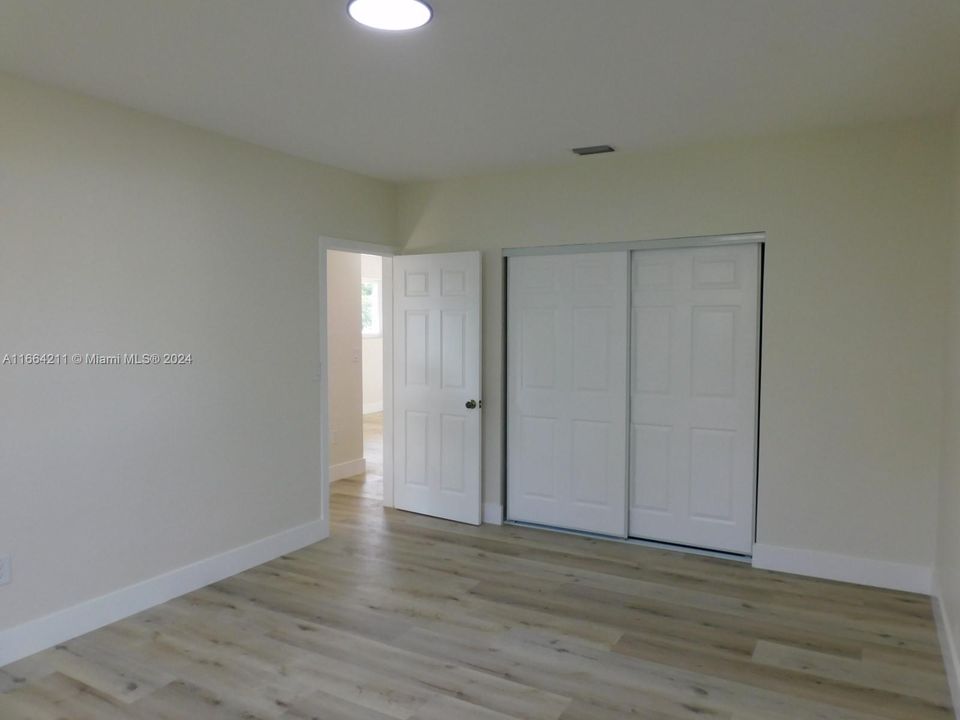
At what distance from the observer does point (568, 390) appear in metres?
4.71

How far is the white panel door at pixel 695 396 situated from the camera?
4133 mm

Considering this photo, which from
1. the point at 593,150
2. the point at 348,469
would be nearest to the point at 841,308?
the point at 593,150

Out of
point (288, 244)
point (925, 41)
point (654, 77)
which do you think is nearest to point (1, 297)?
point (288, 244)

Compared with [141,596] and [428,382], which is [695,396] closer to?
[428,382]

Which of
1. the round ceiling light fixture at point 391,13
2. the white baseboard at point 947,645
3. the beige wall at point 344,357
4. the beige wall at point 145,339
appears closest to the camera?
the round ceiling light fixture at point 391,13

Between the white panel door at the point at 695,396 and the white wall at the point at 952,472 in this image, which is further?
the white panel door at the point at 695,396

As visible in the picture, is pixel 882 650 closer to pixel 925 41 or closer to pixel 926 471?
pixel 926 471

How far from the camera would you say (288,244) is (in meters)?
4.30

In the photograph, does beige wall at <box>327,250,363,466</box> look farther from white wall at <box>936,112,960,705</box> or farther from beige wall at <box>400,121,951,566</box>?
white wall at <box>936,112,960,705</box>

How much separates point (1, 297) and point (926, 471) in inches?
177

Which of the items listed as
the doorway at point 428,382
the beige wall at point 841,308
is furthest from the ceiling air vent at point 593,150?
the doorway at point 428,382

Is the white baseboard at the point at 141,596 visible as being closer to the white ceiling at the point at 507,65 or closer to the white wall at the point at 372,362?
the white ceiling at the point at 507,65

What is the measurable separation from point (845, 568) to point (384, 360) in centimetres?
330

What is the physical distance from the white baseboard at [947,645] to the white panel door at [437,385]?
2.74 metres
